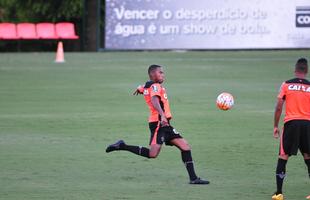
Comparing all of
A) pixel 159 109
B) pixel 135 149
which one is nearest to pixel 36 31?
pixel 135 149

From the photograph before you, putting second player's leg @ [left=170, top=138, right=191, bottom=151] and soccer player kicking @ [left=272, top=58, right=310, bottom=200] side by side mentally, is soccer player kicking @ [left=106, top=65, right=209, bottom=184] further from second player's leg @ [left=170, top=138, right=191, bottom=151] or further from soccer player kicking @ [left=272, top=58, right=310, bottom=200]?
soccer player kicking @ [left=272, top=58, right=310, bottom=200]

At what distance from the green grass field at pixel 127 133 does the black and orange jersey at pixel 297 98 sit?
1094 mm

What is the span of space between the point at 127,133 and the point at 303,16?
28.1 metres

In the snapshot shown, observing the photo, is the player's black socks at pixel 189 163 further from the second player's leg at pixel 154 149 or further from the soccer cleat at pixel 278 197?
the soccer cleat at pixel 278 197

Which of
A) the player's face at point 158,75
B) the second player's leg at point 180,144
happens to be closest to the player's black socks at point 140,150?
the second player's leg at point 180,144

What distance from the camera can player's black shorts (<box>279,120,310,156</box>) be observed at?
34.4 feet

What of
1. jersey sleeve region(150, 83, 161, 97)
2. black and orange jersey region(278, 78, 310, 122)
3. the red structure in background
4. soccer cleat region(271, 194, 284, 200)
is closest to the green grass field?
soccer cleat region(271, 194, 284, 200)

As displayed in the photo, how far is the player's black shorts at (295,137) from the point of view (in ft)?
34.4

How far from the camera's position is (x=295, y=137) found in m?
10.5

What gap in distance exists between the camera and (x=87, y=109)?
2109 cm

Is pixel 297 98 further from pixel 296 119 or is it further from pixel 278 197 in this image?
pixel 278 197

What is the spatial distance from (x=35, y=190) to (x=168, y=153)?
390 centimetres

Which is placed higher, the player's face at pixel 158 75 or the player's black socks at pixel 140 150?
the player's face at pixel 158 75

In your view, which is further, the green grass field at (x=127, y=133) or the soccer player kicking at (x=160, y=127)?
the soccer player kicking at (x=160, y=127)
